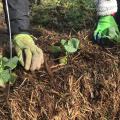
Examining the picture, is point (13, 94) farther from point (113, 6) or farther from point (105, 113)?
point (113, 6)

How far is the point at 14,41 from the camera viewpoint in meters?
2.34

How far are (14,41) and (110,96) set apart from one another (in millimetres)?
608

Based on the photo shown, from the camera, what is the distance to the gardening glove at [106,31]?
7.74 ft

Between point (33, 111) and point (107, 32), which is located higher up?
point (107, 32)

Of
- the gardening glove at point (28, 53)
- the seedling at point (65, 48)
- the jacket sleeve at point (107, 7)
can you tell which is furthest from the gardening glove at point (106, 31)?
the gardening glove at point (28, 53)

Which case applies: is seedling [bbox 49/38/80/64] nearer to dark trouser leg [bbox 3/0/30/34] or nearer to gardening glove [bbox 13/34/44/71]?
gardening glove [bbox 13/34/44/71]

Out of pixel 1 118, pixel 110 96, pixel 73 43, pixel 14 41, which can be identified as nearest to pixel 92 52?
pixel 73 43

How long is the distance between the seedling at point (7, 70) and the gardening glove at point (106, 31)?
0.54 meters

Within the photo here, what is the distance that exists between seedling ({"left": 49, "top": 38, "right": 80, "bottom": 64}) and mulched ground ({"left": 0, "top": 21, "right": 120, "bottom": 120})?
0.03m

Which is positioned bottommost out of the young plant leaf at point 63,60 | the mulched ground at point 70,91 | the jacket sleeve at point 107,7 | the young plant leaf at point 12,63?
the mulched ground at point 70,91

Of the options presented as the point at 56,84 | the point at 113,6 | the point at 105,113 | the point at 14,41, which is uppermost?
the point at 113,6

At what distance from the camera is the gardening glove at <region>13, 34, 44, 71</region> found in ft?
7.16

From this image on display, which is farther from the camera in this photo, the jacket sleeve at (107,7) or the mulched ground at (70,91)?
the jacket sleeve at (107,7)

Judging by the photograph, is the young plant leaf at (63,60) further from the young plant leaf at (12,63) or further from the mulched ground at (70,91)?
the young plant leaf at (12,63)
